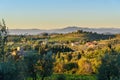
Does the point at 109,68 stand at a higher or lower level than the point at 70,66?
higher

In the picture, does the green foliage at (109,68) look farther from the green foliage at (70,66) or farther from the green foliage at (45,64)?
the green foliage at (70,66)

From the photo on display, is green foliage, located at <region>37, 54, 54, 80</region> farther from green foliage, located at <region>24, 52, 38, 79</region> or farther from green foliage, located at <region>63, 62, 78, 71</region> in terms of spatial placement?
green foliage, located at <region>63, 62, 78, 71</region>

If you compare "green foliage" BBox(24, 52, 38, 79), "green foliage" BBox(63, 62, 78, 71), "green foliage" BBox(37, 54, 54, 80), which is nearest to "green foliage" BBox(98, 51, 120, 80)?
"green foliage" BBox(37, 54, 54, 80)

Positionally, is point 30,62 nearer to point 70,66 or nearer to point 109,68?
point 109,68

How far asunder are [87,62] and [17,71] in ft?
220

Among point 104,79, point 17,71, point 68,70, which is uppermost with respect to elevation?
point 17,71

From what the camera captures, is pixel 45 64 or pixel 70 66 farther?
pixel 70 66

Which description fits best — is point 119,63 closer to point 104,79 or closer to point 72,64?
point 104,79

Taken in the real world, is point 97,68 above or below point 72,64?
above

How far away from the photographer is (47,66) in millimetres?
69625

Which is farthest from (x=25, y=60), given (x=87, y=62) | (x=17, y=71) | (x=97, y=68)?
(x=87, y=62)

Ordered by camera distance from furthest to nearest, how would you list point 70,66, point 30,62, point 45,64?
point 70,66 < point 45,64 < point 30,62

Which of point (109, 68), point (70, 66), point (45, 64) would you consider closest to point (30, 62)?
point (45, 64)

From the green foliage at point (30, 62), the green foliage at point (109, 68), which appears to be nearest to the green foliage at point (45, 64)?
the green foliage at point (30, 62)
